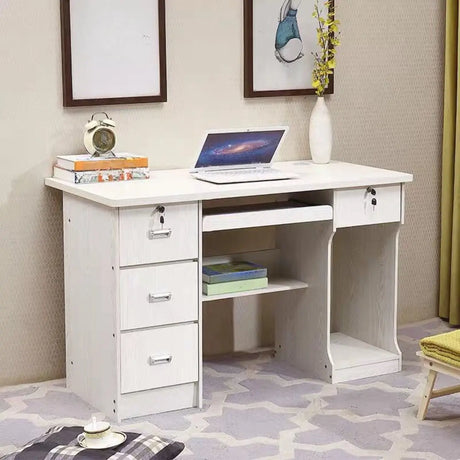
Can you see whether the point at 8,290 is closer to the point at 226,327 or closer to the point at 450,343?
the point at 226,327

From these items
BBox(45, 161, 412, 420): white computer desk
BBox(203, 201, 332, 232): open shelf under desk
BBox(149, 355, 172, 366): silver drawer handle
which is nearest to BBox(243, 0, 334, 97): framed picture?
BBox(45, 161, 412, 420): white computer desk

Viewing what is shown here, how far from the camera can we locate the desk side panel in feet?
10.5

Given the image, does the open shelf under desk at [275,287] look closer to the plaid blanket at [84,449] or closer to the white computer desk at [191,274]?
the white computer desk at [191,274]

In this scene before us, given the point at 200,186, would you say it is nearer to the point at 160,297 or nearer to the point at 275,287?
the point at 160,297

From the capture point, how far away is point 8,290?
3551 millimetres

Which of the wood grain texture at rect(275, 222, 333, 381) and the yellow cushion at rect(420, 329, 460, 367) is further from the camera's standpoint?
the wood grain texture at rect(275, 222, 333, 381)

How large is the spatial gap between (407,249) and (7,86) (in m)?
1.78

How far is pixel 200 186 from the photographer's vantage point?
11.0 ft

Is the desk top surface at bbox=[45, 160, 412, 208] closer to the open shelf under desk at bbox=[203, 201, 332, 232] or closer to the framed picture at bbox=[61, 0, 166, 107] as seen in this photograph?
the open shelf under desk at bbox=[203, 201, 332, 232]

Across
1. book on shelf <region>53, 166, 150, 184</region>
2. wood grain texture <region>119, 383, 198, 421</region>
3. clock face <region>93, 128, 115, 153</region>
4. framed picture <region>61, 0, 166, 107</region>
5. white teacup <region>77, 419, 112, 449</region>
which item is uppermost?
framed picture <region>61, 0, 166, 107</region>

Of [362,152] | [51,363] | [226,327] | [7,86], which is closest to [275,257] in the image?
[226,327]

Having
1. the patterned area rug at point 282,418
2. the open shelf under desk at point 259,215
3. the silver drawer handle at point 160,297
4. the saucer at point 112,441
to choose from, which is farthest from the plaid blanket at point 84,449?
the open shelf under desk at point 259,215

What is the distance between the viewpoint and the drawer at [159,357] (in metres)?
3.25

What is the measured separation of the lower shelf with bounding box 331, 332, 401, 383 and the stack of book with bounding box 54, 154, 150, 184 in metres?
0.93
